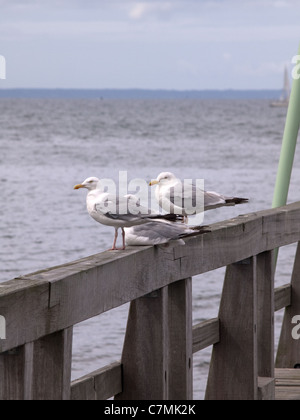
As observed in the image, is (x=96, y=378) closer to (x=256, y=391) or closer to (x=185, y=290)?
(x=185, y=290)

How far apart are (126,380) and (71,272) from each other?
2.45ft

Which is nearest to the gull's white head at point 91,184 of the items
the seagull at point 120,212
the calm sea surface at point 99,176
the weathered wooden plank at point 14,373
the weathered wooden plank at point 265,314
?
the seagull at point 120,212

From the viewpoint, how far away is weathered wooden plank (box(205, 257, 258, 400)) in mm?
3957

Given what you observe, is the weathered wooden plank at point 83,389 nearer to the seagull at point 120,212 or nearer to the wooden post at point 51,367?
the wooden post at point 51,367

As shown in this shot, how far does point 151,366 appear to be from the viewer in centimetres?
335

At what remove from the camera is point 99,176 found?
32.2 meters

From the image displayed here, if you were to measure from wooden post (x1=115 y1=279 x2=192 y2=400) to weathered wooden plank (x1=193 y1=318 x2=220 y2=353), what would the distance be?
1.33ft

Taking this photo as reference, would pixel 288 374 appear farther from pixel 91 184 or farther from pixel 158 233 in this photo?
pixel 158 233

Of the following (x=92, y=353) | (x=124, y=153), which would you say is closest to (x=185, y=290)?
(x=92, y=353)

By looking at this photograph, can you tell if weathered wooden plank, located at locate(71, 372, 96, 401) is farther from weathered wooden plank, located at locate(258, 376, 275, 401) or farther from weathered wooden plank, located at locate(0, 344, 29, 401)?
weathered wooden plank, located at locate(258, 376, 275, 401)

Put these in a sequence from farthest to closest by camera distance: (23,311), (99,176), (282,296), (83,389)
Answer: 1. (99,176)
2. (282,296)
3. (83,389)
4. (23,311)

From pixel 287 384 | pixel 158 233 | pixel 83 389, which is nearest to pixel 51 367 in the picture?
pixel 83 389

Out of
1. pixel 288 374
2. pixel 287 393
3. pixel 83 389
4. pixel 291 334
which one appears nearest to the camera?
pixel 83 389

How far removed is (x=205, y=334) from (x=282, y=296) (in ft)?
4.55
